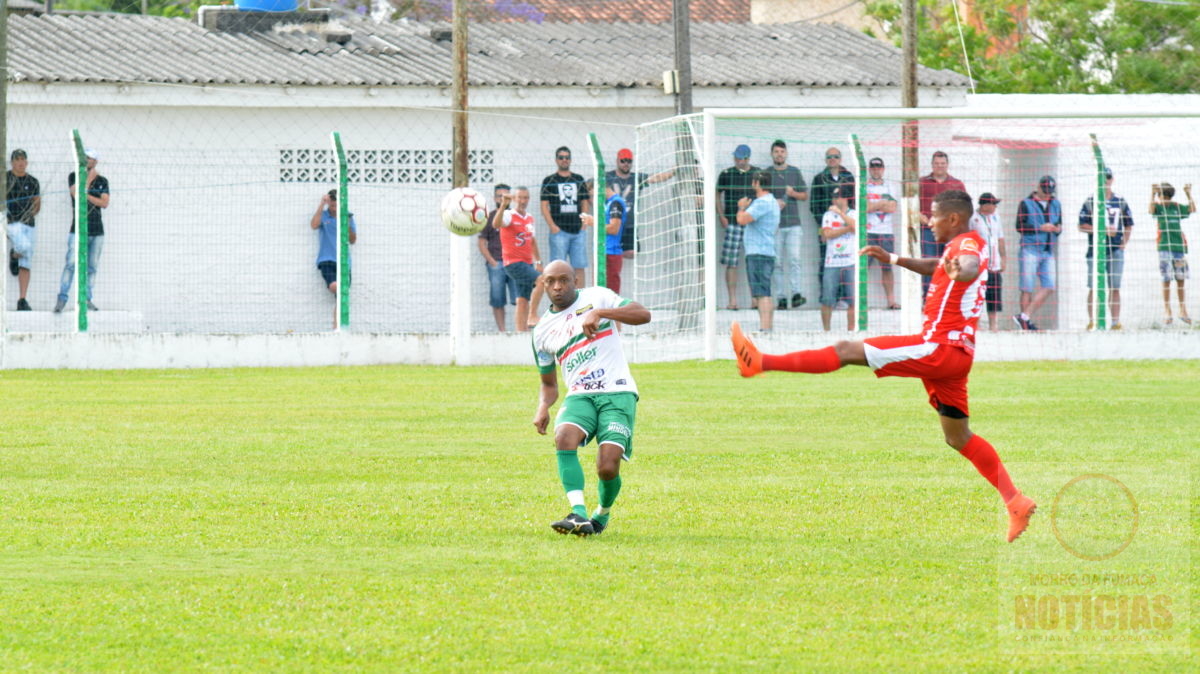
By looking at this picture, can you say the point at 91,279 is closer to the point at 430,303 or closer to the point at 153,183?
the point at 153,183

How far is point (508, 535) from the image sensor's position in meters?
8.45

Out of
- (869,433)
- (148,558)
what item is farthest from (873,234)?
(148,558)

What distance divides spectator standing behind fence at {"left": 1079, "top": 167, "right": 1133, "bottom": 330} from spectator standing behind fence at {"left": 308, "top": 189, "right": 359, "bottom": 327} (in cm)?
909

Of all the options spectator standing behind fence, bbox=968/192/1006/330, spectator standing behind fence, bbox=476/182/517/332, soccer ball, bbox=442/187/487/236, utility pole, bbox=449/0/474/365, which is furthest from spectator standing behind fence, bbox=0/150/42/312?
spectator standing behind fence, bbox=968/192/1006/330

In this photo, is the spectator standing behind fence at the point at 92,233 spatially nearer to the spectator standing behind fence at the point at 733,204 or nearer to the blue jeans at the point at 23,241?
the blue jeans at the point at 23,241

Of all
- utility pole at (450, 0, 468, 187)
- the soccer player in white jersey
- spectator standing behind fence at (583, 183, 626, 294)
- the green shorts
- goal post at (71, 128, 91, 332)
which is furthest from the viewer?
utility pole at (450, 0, 468, 187)

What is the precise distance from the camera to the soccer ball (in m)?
18.8

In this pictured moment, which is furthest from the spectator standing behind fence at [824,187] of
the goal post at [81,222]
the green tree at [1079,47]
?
the green tree at [1079,47]

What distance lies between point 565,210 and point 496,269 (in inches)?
47.7

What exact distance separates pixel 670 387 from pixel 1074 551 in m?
9.51

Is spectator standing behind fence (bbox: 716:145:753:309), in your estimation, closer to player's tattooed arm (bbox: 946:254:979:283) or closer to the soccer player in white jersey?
the soccer player in white jersey

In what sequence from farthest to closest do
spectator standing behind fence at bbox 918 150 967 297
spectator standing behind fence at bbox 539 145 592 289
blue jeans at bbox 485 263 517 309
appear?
blue jeans at bbox 485 263 517 309 → spectator standing behind fence at bbox 918 150 967 297 → spectator standing behind fence at bbox 539 145 592 289

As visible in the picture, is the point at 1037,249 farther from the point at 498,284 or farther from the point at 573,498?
the point at 573,498

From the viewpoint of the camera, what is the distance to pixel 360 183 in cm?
2245
